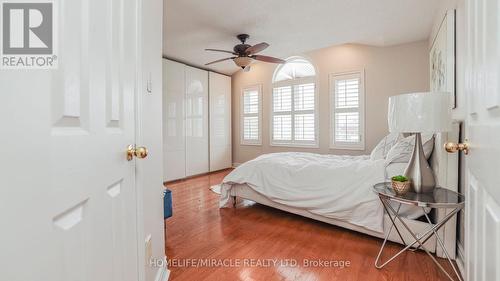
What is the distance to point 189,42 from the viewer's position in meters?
4.16

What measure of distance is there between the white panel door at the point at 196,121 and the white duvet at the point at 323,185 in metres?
2.37

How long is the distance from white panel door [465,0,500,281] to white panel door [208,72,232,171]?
16.9 ft

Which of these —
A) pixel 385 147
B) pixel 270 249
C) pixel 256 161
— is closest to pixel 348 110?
pixel 385 147

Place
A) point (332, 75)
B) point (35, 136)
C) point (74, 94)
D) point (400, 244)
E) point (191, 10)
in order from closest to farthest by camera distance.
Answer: point (35, 136)
point (74, 94)
point (400, 244)
point (191, 10)
point (332, 75)

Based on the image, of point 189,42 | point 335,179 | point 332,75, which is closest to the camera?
point 335,179

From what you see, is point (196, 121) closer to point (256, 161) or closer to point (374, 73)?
point (256, 161)

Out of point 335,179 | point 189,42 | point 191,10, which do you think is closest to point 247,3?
point 191,10

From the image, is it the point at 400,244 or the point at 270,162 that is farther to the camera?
the point at 270,162

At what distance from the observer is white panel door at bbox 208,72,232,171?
5.76 m

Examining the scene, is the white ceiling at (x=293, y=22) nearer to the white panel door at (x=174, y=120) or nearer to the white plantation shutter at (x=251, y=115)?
the white panel door at (x=174, y=120)

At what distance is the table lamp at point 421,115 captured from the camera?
1.54 m

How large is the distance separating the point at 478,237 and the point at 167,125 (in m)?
4.52

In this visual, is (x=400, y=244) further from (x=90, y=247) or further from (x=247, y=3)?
(x=247, y=3)

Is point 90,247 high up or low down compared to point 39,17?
down
